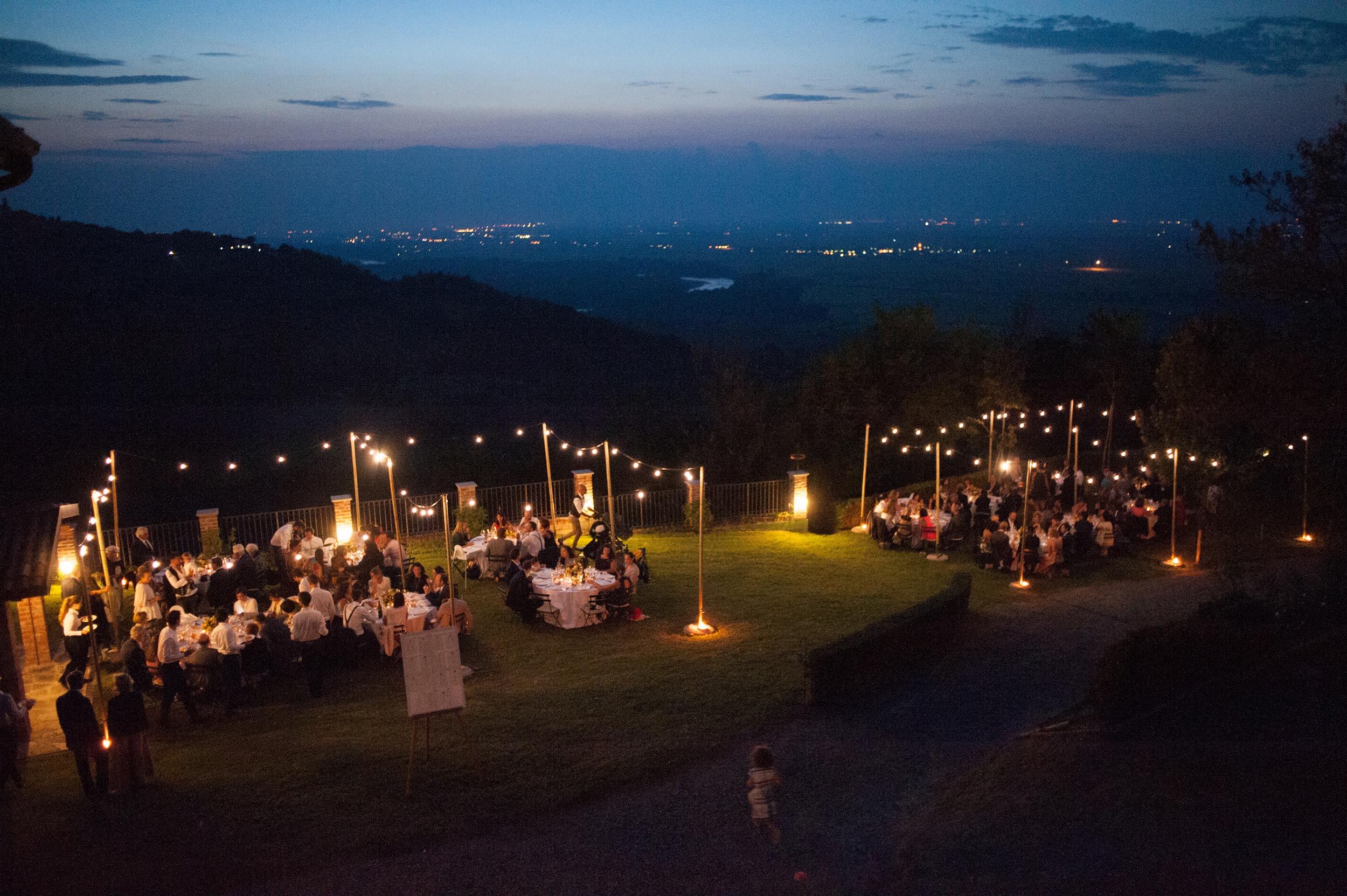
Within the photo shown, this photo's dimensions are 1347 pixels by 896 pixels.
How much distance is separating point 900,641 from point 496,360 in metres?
53.0

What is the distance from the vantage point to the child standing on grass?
7227 mm

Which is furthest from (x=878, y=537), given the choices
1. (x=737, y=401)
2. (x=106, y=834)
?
(x=106, y=834)

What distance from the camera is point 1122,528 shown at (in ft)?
55.8

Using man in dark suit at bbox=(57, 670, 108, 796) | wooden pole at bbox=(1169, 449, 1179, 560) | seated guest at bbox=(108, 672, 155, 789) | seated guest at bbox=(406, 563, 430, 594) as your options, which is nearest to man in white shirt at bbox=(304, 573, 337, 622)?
seated guest at bbox=(406, 563, 430, 594)

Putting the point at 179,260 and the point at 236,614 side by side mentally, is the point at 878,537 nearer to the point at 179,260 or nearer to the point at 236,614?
the point at 236,614

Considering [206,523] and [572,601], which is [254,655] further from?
[206,523]

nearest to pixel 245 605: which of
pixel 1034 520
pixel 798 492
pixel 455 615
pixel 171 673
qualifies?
pixel 171 673

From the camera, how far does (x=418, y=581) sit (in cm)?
1344

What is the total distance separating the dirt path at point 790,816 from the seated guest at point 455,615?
4485mm

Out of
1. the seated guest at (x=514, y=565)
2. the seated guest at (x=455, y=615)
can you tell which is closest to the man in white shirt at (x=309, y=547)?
the seated guest at (x=514, y=565)

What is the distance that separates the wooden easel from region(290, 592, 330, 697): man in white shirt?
67.8 inches

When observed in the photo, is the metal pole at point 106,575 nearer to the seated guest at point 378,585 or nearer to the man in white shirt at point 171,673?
the man in white shirt at point 171,673

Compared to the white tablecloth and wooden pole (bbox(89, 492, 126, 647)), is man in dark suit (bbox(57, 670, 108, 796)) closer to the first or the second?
wooden pole (bbox(89, 492, 126, 647))

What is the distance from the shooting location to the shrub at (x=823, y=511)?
62.0 feet
